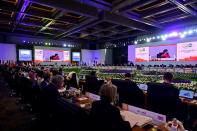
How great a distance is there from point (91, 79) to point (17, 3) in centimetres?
538

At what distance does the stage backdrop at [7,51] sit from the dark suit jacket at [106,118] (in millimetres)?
14537

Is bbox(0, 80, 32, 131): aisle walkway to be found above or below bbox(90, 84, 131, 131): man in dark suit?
below

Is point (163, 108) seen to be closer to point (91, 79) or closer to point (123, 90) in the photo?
point (123, 90)

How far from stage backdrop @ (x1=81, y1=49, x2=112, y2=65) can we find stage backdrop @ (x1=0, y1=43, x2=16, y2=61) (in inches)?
275

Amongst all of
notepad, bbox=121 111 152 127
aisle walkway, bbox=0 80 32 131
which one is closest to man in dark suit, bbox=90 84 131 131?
notepad, bbox=121 111 152 127

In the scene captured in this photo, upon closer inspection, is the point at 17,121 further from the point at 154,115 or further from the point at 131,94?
the point at 154,115

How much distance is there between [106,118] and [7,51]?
14.8 meters

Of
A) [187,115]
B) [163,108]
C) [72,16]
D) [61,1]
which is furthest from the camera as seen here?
[72,16]

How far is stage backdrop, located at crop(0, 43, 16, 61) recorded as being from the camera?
14.1 meters

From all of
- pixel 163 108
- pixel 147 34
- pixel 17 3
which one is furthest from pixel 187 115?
pixel 147 34

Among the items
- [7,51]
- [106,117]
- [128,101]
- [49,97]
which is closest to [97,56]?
[7,51]

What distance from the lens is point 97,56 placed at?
1975 cm

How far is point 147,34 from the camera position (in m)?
13.9

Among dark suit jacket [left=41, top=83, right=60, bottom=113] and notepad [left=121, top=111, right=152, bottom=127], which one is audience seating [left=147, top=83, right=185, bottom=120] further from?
dark suit jacket [left=41, top=83, right=60, bottom=113]
